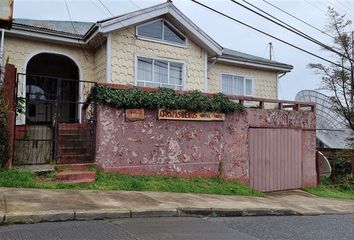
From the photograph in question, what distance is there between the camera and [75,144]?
12.7m

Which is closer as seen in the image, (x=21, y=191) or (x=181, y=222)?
(x=181, y=222)

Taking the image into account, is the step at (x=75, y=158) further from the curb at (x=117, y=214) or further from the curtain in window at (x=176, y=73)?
the curtain in window at (x=176, y=73)

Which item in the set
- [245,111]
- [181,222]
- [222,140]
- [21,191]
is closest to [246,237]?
[181,222]

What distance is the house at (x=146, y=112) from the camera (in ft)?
40.4

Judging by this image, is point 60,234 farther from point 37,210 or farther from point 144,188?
point 144,188

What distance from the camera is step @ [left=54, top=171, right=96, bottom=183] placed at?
35.9 feet

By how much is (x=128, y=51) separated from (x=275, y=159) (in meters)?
6.86

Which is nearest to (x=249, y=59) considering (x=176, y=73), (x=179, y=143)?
(x=176, y=73)

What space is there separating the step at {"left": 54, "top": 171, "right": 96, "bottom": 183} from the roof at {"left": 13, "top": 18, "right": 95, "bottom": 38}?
6.74m

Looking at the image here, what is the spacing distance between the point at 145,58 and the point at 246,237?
10584 mm

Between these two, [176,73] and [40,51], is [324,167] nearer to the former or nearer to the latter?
[176,73]

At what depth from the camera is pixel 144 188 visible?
11.5 meters

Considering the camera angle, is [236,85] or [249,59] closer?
[249,59]

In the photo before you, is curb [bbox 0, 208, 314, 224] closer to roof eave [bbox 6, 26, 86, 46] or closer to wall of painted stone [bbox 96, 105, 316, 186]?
wall of painted stone [bbox 96, 105, 316, 186]
